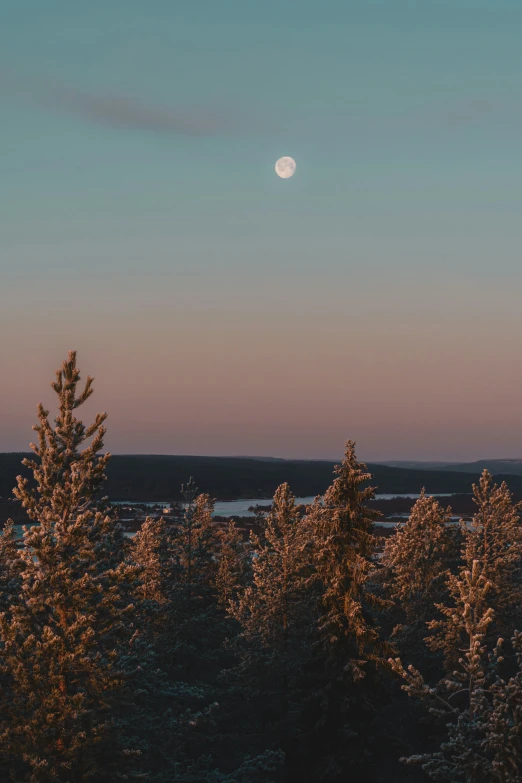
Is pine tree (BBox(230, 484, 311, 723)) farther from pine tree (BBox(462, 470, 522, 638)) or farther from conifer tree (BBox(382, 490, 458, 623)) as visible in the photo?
pine tree (BBox(462, 470, 522, 638))

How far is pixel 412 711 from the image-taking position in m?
35.7

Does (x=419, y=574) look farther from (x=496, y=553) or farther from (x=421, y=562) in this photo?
(x=496, y=553)

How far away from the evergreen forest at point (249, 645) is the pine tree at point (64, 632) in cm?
5

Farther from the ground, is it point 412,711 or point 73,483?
point 73,483

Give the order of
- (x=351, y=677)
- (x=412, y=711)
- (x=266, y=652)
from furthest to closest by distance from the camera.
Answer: (x=412, y=711) < (x=266, y=652) < (x=351, y=677)

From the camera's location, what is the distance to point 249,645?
111 ft

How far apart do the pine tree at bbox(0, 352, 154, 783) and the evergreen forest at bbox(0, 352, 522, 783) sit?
0.05m

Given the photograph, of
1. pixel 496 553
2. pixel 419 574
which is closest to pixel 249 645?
pixel 419 574

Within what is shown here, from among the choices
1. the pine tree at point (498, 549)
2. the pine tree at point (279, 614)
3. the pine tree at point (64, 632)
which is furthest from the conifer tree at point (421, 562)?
the pine tree at point (64, 632)

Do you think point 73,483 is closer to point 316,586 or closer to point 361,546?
point 361,546

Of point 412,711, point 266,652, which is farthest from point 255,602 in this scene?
point 412,711

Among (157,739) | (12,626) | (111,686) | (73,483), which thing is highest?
(73,483)

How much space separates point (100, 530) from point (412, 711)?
2609 centimetres

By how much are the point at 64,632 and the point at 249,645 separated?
65.2 feet
